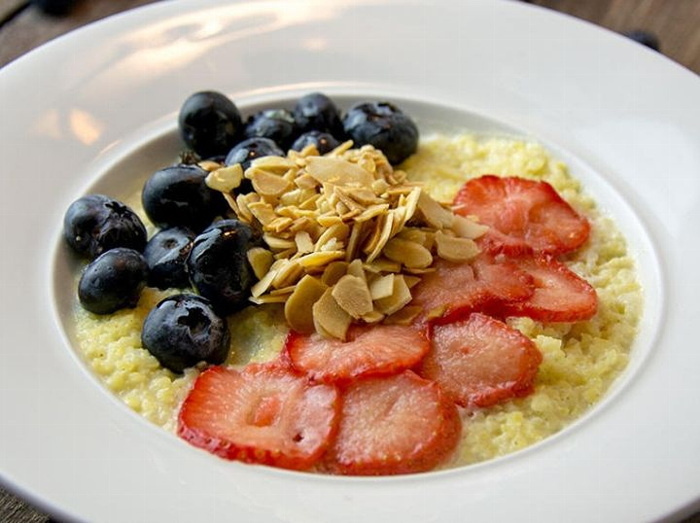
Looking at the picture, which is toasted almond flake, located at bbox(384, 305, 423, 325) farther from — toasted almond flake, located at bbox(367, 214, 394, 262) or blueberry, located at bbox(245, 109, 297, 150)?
blueberry, located at bbox(245, 109, 297, 150)

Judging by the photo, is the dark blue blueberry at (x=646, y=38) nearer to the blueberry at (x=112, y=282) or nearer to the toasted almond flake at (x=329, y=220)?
the toasted almond flake at (x=329, y=220)

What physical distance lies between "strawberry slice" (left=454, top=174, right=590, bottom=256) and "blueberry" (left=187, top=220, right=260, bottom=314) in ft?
1.82

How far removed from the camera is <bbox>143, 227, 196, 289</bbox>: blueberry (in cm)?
189

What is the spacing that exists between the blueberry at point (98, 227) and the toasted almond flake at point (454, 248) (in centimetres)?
69

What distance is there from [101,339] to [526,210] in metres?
1.04

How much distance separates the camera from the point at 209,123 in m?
2.25

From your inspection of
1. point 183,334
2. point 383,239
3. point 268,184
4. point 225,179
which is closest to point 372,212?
point 383,239

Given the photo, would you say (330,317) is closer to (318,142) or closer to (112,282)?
(112,282)

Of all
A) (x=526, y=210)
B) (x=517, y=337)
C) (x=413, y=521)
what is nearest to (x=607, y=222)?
(x=526, y=210)

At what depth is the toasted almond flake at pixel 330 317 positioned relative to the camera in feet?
5.70

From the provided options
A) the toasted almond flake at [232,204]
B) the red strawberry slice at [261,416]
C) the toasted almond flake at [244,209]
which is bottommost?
the red strawberry slice at [261,416]

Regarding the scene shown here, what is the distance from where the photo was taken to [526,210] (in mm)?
2094

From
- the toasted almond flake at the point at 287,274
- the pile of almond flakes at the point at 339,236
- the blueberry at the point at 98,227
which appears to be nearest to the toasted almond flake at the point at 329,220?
the pile of almond flakes at the point at 339,236

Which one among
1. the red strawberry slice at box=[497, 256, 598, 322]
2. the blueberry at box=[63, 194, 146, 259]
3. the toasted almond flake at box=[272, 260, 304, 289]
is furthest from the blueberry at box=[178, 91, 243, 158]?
the red strawberry slice at box=[497, 256, 598, 322]
